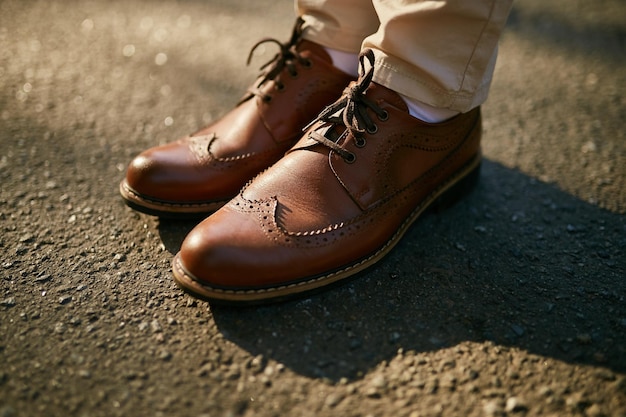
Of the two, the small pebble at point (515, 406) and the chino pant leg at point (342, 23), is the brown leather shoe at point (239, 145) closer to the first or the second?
the chino pant leg at point (342, 23)

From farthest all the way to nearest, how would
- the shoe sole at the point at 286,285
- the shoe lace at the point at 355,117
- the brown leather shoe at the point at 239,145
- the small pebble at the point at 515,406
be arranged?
1. the brown leather shoe at the point at 239,145
2. the shoe lace at the point at 355,117
3. the shoe sole at the point at 286,285
4. the small pebble at the point at 515,406

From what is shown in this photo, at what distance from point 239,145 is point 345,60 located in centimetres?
38

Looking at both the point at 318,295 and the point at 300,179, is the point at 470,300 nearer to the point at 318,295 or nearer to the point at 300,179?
the point at 318,295

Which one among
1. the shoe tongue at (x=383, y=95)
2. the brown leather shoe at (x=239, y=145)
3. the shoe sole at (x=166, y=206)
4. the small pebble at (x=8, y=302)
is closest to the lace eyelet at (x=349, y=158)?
the shoe tongue at (x=383, y=95)

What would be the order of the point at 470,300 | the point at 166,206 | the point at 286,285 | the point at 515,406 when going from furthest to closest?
1. the point at 166,206
2. the point at 470,300
3. the point at 286,285
4. the point at 515,406

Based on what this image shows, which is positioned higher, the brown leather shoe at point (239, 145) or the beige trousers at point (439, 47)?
the beige trousers at point (439, 47)

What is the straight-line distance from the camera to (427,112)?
1.33 metres

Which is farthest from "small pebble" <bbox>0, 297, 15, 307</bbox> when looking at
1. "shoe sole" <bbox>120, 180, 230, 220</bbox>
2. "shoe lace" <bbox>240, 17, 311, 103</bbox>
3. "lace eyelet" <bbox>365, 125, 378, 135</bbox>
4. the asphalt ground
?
"lace eyelet" <bbox>365, 125, 378, 135</bbox>

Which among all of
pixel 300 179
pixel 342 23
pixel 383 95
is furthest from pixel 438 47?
pixel 300 179

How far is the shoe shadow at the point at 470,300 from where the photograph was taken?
1.14 meters

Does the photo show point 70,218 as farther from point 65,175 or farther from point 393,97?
point 393,97

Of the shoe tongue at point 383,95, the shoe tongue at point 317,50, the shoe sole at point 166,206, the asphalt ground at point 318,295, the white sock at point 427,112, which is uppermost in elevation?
the shoe tongue at point 317,50

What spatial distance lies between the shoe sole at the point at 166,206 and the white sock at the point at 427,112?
0.55 metres

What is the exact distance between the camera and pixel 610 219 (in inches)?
61.8
